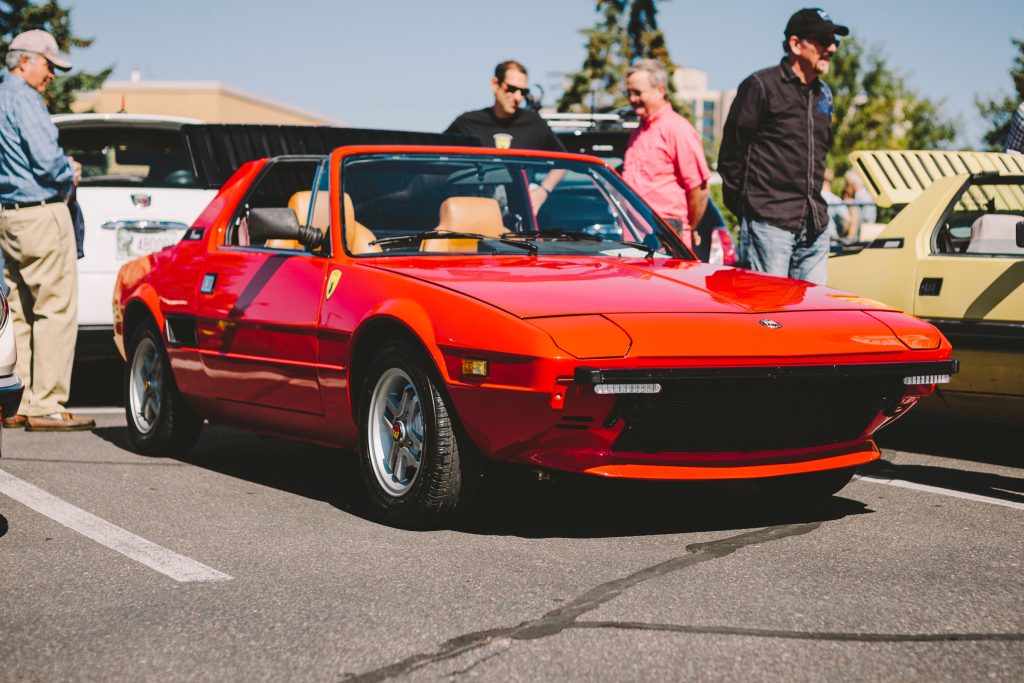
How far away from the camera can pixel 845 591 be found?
13.3ft

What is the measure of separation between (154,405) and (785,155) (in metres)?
3.52

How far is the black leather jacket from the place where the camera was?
24.1 feet

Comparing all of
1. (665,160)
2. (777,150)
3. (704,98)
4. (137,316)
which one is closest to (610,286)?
(777,150)

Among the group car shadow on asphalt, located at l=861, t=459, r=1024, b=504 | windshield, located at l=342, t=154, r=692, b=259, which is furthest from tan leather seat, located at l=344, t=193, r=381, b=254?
car shadow on asphalt, located at l=861, t=459, r=1024, b=504

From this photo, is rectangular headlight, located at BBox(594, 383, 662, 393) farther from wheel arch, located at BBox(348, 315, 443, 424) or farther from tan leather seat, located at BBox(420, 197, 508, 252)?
tan leather seat, located at BBox(420, 197, 508, 252)

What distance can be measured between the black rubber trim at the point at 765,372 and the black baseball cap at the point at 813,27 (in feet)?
8.90

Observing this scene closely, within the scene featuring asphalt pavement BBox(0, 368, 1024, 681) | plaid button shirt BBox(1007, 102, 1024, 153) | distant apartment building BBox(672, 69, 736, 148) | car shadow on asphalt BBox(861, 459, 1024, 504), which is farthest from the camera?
distant apartment building BBox(672, 69, 736, 148)

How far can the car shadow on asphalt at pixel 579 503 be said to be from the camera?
196 inches

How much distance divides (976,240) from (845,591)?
3.55 m

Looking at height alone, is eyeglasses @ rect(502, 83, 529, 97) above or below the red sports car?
above

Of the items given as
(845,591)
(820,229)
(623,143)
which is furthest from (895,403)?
(623,143)

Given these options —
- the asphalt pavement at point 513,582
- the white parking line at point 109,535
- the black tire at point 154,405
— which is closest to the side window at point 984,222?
the asphalt pavement at point 513,582

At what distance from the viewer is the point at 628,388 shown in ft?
14.4

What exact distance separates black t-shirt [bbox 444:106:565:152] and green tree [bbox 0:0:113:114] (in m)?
32.3
